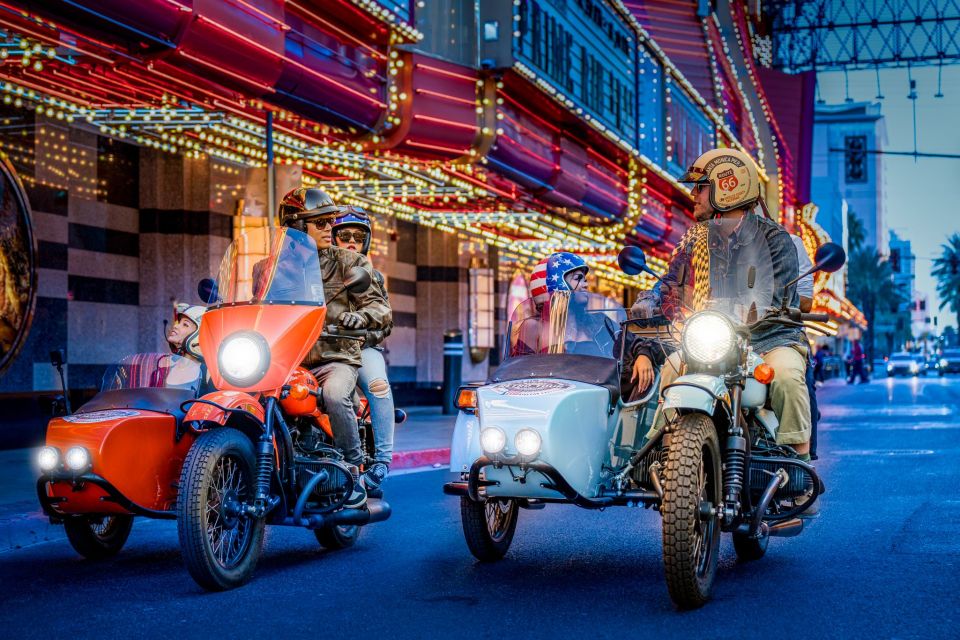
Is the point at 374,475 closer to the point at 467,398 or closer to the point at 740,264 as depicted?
the point at 467,398

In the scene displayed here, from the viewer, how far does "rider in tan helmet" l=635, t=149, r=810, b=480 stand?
6.48m

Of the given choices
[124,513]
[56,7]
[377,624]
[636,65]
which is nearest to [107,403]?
[124,513]

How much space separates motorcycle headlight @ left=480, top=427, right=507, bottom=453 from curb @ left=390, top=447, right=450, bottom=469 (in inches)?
293

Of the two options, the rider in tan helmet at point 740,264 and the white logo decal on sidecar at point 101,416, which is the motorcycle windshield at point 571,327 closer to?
the rider in tan helmet at point 740,264

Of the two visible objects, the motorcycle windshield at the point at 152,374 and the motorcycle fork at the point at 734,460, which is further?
the motorcycle windshield at the point at 152,374

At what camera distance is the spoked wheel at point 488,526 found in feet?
21.9

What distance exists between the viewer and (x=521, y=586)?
247 inches

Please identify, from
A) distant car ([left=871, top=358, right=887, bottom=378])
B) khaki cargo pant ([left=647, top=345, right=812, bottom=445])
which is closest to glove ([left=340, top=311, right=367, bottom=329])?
khaki cargo pant ([left=647, top=345, right=812, bottom=445])

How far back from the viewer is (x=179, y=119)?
47.7 ft

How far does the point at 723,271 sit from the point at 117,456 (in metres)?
3.20

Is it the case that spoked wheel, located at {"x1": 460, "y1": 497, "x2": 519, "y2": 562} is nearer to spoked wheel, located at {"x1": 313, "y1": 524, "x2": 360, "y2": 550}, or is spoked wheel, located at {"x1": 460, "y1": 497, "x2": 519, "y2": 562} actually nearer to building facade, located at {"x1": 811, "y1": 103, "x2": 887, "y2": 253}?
spoked wheel, located at {"x1": 313, "y1": 524, "x2": 360, "y2": 550}

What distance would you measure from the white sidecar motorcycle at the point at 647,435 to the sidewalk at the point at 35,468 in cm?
317

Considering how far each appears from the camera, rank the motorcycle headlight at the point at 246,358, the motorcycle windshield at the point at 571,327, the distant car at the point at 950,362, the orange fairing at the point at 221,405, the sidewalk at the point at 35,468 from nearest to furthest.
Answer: the orange fairing at the point at 221,405
the motorcycle headlight at the point at 246,358
the motorcycle windshield at the point at 571,327
the sidewalk at the point at 35,468
the distant car at the point at 950,362

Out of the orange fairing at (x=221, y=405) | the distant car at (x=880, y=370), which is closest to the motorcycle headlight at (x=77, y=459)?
the orange fairing at (x=221, y=405)
